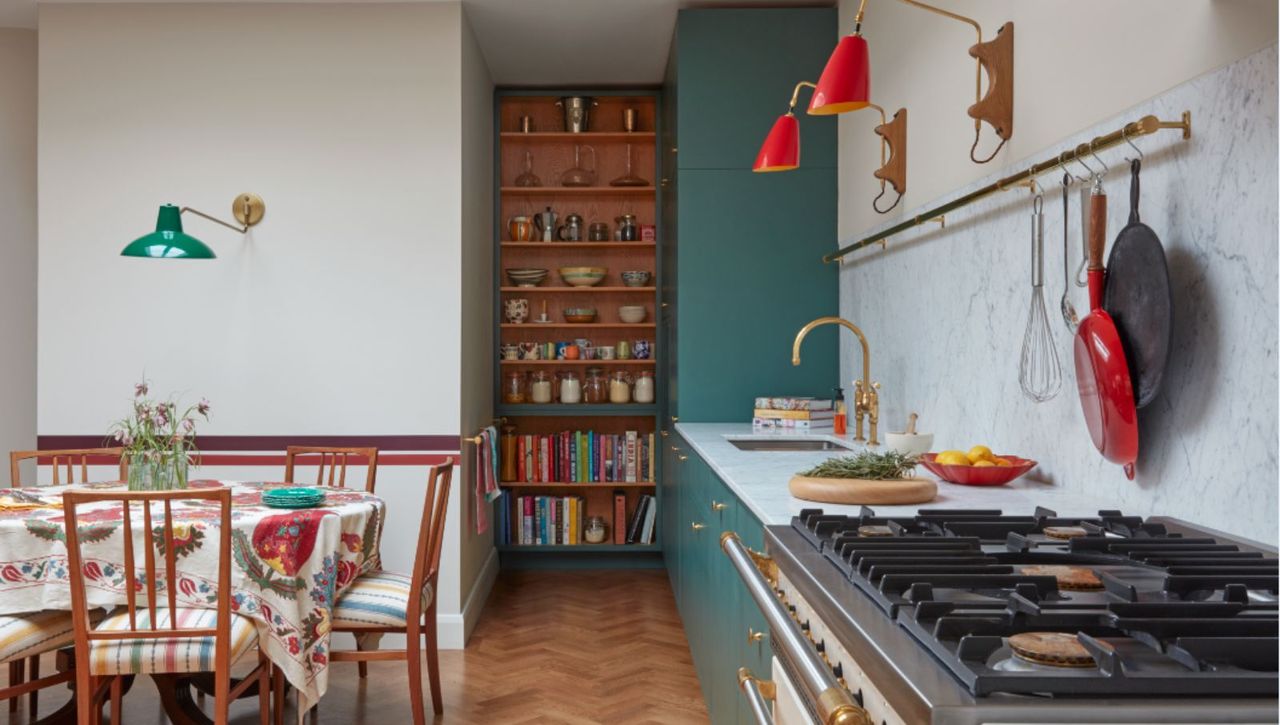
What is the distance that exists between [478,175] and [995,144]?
2814mm

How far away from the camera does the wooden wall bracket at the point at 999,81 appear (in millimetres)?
2348

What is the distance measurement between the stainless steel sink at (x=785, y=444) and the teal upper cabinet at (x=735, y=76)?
3.88ft

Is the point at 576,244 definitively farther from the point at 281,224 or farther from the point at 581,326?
the point at 281,224

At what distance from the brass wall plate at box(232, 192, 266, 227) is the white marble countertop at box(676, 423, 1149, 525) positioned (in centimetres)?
222

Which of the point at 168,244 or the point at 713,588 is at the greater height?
the point at 168,244

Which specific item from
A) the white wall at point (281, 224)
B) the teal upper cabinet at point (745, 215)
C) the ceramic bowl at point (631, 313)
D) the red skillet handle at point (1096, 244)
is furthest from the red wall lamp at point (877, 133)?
the ceramic bowl at point (631, 313)

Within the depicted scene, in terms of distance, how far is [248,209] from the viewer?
13.2 feet

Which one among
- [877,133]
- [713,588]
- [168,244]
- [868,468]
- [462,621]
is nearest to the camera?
[868,468]

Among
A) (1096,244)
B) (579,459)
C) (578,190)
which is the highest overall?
(578,190)

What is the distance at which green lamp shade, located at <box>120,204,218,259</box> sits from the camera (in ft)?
10.5

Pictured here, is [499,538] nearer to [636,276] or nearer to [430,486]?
[636,276]

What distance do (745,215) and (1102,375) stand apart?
263cm

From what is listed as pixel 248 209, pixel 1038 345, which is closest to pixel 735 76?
pixel 248 209

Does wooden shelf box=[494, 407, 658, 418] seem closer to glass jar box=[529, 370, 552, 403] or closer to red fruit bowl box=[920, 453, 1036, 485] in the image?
glass jar box=[529, 370, 552, 403]
